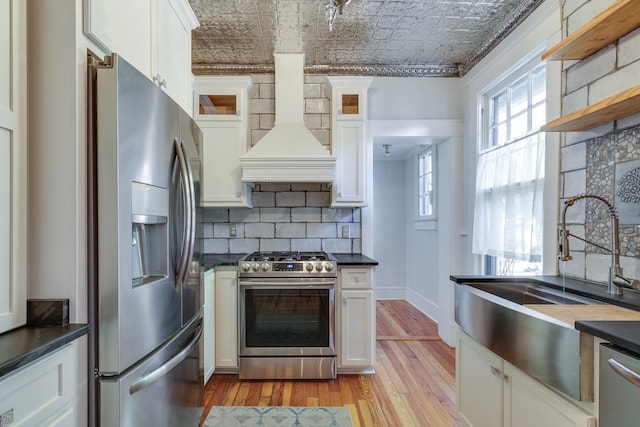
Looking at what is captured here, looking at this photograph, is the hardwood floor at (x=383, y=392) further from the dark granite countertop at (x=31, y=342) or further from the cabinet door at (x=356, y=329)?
the dark granite countertop at (x=31, y=342)

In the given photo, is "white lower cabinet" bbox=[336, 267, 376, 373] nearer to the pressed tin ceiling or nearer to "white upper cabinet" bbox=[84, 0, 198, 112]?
"white upper cabinet" bbox=[84, 0, 198, 112]

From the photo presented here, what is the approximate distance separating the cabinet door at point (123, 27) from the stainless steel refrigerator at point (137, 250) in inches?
5.2

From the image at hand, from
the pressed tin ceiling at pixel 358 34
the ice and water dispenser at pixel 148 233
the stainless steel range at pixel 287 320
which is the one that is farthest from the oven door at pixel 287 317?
the pressed tin ceiling at pixel 358 34

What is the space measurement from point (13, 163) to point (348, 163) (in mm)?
2316

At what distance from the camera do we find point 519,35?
92.6 inches

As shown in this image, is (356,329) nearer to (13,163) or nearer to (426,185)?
(13,163)

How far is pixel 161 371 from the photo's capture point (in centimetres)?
129

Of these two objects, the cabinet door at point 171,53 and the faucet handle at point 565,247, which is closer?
the faucet handle at point 565,247

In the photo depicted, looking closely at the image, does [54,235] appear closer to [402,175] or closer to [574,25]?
[574,25]

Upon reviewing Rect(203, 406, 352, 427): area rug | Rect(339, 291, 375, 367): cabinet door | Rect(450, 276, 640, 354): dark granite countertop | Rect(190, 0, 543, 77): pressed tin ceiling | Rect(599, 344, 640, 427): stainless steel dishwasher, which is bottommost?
Rect(203, 406, 352, 427): area rug

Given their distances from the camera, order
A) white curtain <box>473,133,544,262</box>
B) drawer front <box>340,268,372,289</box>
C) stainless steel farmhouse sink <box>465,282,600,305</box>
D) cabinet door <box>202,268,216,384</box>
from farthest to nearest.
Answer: drawer front <box>340,268,372,289</box>, cabinet door <box>202,268,216,384</box>, white curtain <box>473,133,544,262</box>, stainless steel farmhouse sink <box>465,282,600,305</box>

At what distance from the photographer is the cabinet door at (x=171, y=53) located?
1.59 m

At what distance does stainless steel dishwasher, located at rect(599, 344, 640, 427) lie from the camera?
0.85 metres

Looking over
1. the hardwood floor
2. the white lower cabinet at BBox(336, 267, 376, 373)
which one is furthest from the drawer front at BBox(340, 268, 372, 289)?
the hardwood floor
